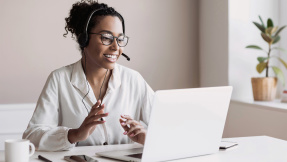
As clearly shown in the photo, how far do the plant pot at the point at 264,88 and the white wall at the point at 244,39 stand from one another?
0.70 ft

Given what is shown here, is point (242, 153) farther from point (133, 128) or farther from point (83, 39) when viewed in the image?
point (83, 39)

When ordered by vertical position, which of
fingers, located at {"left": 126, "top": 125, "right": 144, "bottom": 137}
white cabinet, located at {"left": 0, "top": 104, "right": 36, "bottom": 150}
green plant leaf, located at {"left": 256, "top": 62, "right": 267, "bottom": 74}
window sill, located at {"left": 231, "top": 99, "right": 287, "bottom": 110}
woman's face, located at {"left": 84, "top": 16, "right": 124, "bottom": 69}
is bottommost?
white cabinet, located at {"left": 0, "top": 104, "right": 36, "bottom": 150}

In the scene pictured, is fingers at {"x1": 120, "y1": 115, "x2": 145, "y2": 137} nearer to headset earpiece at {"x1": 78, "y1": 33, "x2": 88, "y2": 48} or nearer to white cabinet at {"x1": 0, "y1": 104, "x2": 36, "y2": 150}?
headset earpiece at {"x1": 78, "y1": 33, "x2": 88, "y2": 48}

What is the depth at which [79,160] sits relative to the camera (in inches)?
59.1

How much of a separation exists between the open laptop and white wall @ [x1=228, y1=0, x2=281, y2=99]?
167 cm

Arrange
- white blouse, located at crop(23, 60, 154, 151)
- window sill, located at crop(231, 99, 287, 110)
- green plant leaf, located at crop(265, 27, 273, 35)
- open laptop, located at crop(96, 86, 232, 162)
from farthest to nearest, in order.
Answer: green plant leaf, located at crop(265, 27, 273, 35) → window sill, located at crop(231, 99, 287, 110) → white blouse, located at crop(23, 60, 154, 151) → open laptop, located at crop(96, 86, 232, 162)

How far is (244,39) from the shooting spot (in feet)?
10.6

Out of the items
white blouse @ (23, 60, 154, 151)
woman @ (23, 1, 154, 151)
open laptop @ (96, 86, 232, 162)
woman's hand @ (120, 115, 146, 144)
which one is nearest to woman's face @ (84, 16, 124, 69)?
woman @ (23, 1, 154, 151)

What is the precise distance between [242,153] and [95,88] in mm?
794

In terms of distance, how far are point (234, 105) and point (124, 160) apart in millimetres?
1815

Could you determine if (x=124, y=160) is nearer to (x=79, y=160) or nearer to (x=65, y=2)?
(x=79, y=160)

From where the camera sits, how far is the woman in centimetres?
201

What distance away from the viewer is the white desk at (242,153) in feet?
5.17

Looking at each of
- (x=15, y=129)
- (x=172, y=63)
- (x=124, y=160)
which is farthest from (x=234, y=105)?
(x=124, y=160)
